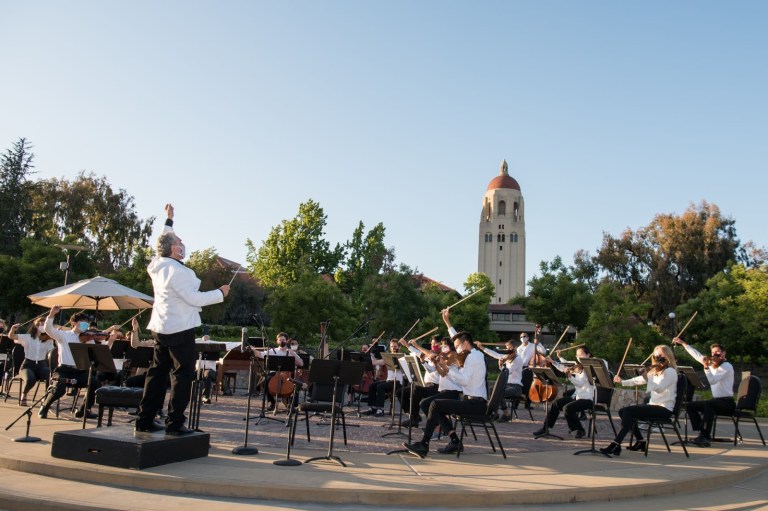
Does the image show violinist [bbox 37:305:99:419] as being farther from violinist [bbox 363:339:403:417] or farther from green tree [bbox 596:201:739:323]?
A: green tree [bbox 596:201:739:323]

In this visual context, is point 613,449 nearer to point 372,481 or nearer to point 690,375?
point 690,375

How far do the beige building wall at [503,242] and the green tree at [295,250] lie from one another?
58633 millimetres

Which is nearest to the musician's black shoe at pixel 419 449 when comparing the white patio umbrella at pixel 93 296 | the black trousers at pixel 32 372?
the black trousers at pixel 32 372

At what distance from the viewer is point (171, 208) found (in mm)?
7945

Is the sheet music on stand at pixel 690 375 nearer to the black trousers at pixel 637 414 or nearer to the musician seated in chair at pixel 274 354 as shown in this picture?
the black trousers at pixel 637 414

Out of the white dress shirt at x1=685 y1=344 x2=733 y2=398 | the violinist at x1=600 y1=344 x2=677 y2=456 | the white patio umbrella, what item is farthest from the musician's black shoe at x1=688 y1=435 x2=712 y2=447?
the white patio umbrella

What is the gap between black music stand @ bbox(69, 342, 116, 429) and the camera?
8766mm

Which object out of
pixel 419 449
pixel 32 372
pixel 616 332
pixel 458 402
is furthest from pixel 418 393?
pixel 616 332

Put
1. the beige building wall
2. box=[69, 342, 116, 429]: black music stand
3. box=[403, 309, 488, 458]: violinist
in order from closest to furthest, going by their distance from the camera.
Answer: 1. box=[403, 309, 488, 458]: violinist
2. box=[69, 342, 116, 429]: black music stand
3. the beige building wall

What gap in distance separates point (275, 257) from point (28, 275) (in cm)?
2066

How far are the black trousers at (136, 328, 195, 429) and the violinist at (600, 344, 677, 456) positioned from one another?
19.7 feet

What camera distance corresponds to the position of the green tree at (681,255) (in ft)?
145

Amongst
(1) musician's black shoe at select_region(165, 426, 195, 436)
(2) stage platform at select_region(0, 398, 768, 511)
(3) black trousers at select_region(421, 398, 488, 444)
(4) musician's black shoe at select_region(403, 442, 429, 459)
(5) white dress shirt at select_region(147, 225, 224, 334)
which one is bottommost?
(2) stage platform at select_region(0, 398, 768, 511)

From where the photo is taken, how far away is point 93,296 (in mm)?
14320
